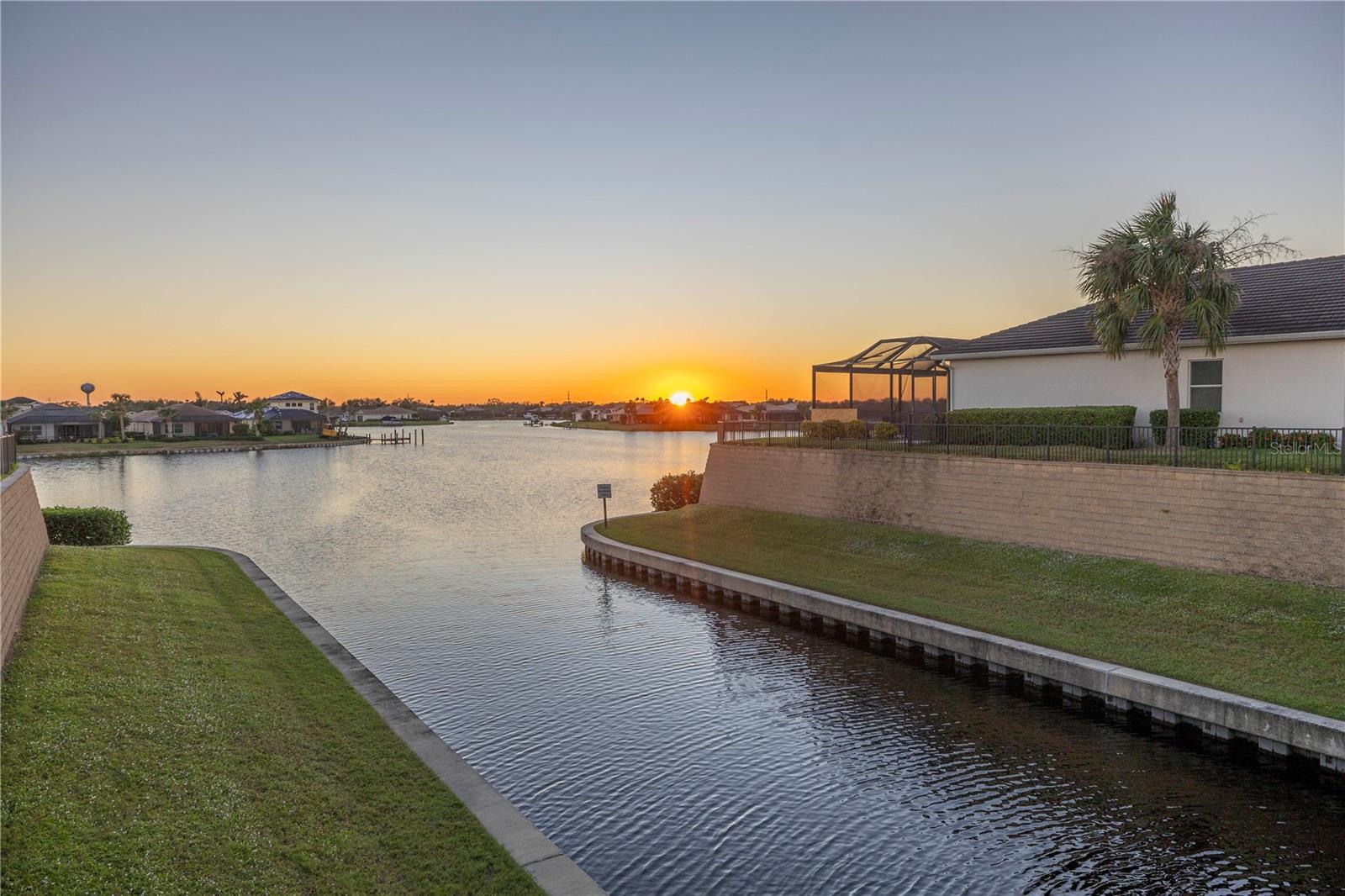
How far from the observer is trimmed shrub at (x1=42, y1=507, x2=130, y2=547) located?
71.0 feet

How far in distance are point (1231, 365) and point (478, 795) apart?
890 inches

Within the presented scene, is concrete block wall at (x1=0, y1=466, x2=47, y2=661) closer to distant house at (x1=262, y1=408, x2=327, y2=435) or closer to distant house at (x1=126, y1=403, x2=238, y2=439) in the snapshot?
distant house at (x1=126, y1=403, x2=238, y2=439)

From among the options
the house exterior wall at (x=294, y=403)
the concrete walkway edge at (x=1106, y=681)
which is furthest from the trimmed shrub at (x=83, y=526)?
the house exterior wall at (x=294, y=403)

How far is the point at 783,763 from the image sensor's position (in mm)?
11336

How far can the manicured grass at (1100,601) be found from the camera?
1245 cm

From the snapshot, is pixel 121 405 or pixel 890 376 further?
pixel 121 405

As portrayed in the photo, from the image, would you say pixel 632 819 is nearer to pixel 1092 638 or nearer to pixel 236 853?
pixel 236 853

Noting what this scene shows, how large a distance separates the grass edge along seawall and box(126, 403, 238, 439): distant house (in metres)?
122

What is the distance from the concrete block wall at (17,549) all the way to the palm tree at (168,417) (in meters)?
117

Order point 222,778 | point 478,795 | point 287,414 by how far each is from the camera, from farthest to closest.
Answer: point 287,414
point 478,795
point 222,778

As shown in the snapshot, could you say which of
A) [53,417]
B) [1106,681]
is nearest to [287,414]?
[53,417]

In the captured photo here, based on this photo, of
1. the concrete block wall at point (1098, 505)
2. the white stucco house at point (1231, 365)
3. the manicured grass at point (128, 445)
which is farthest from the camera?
the manicured grass at point (128, 445)

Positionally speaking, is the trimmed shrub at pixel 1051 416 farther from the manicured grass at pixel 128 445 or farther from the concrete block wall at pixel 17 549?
the manicured grass at pixel 128 445

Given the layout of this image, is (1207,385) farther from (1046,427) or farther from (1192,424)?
(1046,427)
